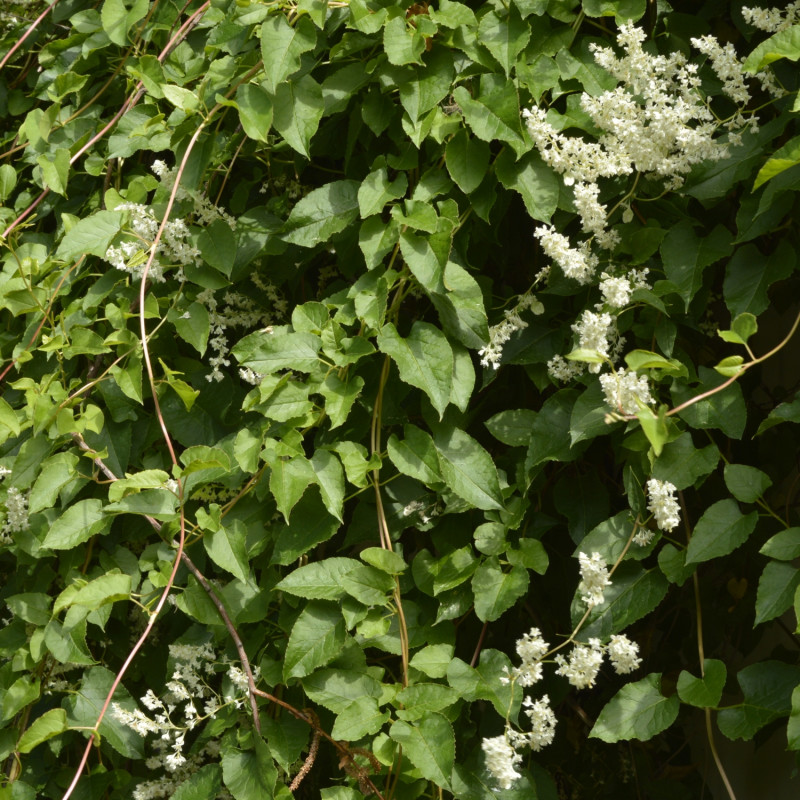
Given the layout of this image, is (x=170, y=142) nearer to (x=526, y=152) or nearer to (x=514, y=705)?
(x=526, y=152)

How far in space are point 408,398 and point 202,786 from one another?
63cm

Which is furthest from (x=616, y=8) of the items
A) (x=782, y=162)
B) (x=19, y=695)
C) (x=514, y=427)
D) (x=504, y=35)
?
(x=19, y=695)

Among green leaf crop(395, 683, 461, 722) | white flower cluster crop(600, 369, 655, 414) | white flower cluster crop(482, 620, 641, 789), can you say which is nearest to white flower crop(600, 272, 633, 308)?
white flower cluster crop(600, 369, 655, 414)

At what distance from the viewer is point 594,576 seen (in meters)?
1.16

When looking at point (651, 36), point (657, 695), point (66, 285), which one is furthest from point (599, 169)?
point (66, 285)

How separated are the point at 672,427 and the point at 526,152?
1.39ft

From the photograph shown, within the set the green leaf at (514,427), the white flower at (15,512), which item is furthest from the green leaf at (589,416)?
the white flower at (15,512)

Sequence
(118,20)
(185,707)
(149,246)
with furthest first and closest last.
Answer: (118,20) → (149,246) → (185,707)

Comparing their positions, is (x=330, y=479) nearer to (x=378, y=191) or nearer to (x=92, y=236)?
(x=378, y=191)

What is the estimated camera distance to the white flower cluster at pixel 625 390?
1107 millimetres

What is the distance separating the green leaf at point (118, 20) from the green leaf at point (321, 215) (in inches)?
21.5

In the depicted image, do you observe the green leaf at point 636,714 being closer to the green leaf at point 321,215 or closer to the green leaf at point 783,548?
the green leaf at point 783,548

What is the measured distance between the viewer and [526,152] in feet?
4.24

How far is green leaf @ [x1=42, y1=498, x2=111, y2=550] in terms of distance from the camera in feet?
4.62
